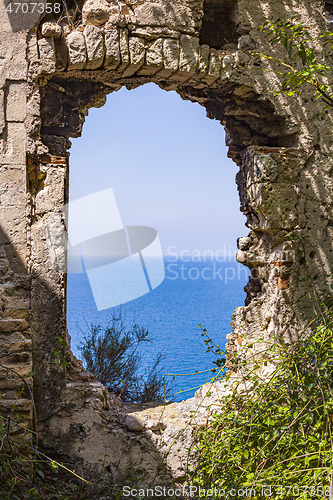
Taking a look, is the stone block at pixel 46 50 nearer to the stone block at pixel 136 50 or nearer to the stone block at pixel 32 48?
the stone block at pixel 32 48

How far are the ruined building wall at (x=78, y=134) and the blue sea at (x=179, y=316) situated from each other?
0.73 m

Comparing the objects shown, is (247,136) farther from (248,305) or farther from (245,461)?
(245,461)

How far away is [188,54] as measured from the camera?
344cm

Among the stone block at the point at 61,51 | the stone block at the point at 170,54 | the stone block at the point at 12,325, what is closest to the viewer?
the stone block at the point at 12,325

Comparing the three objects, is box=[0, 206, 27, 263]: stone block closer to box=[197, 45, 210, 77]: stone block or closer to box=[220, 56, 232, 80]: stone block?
box=[197, 45, 210, 77]: stone block

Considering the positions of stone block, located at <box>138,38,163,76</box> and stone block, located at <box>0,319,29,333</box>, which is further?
stone block, located at <box>138,38,163,76</box>

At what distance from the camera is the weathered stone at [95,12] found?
3.32 metres

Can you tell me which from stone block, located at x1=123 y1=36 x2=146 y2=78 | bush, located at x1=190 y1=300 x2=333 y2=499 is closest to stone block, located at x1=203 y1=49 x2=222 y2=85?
stone block, located at x1=123 y1=36 x2=146 y2=78

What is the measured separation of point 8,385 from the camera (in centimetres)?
293

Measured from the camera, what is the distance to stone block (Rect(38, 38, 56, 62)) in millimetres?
3242

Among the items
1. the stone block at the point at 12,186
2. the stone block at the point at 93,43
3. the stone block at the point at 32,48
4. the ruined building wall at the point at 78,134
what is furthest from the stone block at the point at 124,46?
the stone block at the point at 12,186

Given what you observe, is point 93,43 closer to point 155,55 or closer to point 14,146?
point 155,55

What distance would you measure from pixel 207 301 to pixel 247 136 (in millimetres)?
14744

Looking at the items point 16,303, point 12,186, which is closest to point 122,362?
point 16,303
